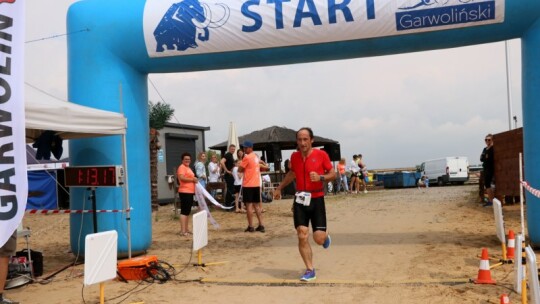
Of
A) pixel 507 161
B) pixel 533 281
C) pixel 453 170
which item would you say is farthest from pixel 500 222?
pixel 453 170

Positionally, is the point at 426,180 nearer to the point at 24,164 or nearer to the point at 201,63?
the point at 201,63

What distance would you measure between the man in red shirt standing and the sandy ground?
0.40 meters

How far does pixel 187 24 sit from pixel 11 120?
348cm

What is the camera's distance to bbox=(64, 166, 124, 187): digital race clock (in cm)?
691

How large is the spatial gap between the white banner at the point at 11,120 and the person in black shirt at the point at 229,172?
8.46 m

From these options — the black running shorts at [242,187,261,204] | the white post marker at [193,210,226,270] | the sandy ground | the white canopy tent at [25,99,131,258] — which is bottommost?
the sandy ground

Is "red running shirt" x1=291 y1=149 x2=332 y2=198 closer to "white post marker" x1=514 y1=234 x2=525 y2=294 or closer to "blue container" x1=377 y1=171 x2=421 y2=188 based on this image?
"white post marker" x1=514 y1=234 x2=525 y2=294

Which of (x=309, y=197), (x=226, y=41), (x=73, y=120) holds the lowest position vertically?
(x=309, y=197)

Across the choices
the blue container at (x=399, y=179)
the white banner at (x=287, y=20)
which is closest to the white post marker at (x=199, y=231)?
the white banner at (x=287, y=20)

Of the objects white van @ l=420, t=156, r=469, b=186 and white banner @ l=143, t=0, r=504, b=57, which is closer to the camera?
white banner @ l=143, t=0, r=504, b=57

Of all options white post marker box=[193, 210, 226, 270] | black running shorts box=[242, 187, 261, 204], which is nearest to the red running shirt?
white post marker box=[193, 210, 226, 270]

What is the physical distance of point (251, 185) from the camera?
31.5 feet

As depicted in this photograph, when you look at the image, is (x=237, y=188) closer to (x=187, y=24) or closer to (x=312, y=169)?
(x=187, y=24)

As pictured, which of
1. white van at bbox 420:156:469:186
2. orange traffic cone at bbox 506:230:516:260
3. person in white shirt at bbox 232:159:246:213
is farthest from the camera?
white van at bbox 420:156:469:186
